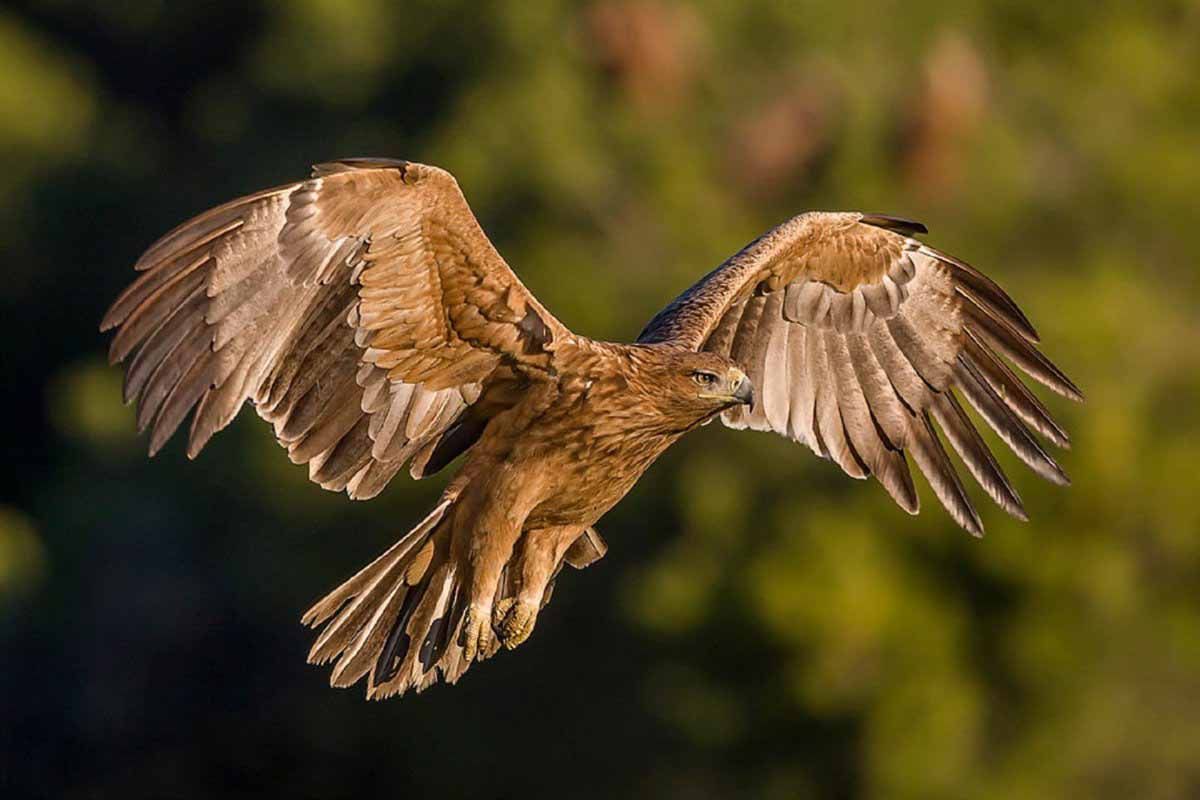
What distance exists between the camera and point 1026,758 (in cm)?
2217

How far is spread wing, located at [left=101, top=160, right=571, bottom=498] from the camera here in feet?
32.3

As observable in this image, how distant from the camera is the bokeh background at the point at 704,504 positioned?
72.1ft

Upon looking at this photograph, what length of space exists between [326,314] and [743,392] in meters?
Result: 1.65

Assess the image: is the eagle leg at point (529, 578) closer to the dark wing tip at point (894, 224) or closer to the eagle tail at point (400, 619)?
the eagle tail at point (400, 619)

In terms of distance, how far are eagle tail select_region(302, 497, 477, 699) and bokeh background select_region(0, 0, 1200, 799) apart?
1021 cm

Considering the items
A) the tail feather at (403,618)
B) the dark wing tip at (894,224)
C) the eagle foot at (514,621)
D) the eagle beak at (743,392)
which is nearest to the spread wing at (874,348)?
the dark wing tip at (894,224)

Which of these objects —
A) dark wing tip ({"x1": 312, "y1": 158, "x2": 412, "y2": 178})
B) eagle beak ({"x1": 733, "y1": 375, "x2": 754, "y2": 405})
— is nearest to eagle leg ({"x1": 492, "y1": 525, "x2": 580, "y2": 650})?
eagle beak ({"x1": 733, "y1": 375, "x2": 754, "y2": 405})

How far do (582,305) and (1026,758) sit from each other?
17.9 feet

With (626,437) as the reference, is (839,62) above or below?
above

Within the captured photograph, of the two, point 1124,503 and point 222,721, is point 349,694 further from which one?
point 1124,503

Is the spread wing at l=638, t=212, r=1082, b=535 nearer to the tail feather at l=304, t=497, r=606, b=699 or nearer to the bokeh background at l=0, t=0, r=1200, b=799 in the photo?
the tail feather at l=304, t=497, r=606, b=699

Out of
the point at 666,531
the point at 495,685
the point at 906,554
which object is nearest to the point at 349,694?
the point at 495,685

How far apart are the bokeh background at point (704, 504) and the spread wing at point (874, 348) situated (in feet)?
27.2

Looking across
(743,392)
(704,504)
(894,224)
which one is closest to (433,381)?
(743,392)
